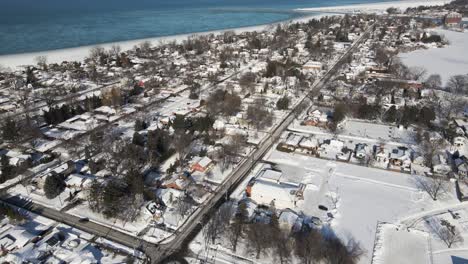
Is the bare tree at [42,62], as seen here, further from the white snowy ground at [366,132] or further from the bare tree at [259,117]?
the white snowy ground at [366,132]

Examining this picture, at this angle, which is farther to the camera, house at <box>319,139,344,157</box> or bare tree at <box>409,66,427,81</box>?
bare tree at <box>409,66,427,81</box>

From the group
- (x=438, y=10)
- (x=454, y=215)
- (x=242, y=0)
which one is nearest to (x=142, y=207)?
(x=454, y=215)

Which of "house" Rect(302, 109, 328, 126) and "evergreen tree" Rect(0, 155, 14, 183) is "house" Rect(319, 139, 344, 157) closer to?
"house" Rect(302, 109, 328, 126)

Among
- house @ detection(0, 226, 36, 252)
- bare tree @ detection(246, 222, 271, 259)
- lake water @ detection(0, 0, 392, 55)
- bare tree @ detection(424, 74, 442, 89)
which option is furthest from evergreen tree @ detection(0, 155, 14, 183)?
lake water @ detection(0, 0, 392, 55)

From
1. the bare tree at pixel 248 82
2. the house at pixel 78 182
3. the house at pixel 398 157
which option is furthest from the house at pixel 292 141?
the house at pixel 78 182

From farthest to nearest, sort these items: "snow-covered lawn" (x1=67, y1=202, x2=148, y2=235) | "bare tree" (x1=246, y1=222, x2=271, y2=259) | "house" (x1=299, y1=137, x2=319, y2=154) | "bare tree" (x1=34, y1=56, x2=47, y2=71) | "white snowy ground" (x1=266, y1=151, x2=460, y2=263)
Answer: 1. "bare tree" (x1=34, y1=56, x2=47, y2=71)
2. "house" (x1=299, y1=137, x2=319, y2=154)
3. "white snowy ground" (x1=266, y1=151, x2=460, y2=263)
4. "snow-covered lawn" (x1=67, y1=202, x2=148, y2=235)
5. "bare tree" (x1=246, y1=222, x2=271, y2=259)

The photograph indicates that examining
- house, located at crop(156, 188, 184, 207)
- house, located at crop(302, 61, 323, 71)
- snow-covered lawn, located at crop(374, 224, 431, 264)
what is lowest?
snow-covered lawn, located at crop(374, 224, 431, 264)

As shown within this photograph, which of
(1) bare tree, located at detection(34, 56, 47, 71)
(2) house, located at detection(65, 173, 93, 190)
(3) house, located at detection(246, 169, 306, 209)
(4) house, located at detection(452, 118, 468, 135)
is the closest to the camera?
(3) house, located at detection(246, 169, 306, 209)
